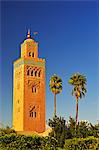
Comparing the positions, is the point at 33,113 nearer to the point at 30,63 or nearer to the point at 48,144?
the point at 30,63

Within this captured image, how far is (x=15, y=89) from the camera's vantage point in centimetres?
5303

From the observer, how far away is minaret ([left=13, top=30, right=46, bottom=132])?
164 ft

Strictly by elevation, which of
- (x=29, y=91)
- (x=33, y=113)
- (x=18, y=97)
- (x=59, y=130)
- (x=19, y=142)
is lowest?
(x=19, y=142)

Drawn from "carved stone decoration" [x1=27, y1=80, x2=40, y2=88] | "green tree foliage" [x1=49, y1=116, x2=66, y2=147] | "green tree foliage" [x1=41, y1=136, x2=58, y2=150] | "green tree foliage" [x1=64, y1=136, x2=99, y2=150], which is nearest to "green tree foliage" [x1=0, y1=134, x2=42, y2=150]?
"green tree foliage" [x1=41, y1=136, x2=58, y2=150]

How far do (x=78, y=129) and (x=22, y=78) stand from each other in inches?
625

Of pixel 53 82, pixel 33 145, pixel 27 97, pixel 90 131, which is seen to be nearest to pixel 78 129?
pixel 90 131

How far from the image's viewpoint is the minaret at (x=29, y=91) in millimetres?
50094

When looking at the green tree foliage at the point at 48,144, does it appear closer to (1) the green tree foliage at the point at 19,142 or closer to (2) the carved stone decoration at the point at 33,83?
(1) the green tree foliage at the point at 19,142

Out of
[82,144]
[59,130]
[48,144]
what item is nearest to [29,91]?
[59,130]

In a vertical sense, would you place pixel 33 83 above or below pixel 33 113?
above

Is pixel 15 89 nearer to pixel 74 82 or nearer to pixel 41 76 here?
pixel 41 76

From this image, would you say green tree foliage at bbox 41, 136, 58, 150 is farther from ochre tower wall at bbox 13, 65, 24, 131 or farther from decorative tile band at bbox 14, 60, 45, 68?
decorative tile band at bbox 14, 60, 45, 68

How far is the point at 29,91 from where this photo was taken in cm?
5084

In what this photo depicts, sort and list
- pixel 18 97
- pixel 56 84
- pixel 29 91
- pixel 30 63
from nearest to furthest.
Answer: pixel 56 84 → pixel 29 91 → pixel 30 63 → pixel 18 97
